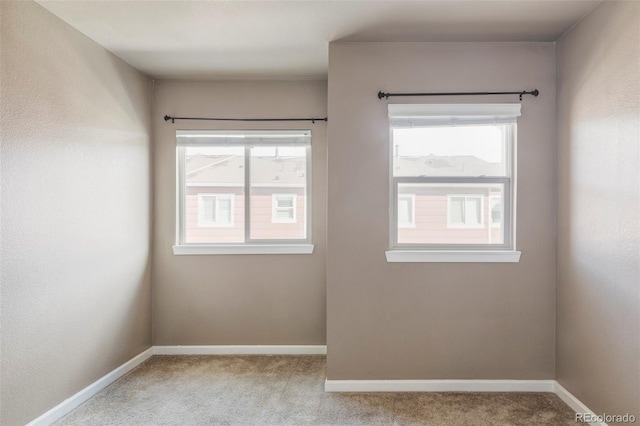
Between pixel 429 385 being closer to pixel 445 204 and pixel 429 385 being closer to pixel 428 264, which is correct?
pixel 428 264

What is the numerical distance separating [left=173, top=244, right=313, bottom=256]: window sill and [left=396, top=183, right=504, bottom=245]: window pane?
1046 millimetres

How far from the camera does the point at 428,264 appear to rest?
2.87 metres

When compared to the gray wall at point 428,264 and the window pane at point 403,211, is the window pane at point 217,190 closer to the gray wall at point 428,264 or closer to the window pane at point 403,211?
the gray wall at point 428,264

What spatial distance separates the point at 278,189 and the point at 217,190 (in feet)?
1.91

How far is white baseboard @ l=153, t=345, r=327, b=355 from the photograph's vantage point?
3607 mm

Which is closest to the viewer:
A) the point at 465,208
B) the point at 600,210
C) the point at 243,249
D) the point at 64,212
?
the point at 600,210

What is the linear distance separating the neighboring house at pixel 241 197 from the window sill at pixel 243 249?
110 mm

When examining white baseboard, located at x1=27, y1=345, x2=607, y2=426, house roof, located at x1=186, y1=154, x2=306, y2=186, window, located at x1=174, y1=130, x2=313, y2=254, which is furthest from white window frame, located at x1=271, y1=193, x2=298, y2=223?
white baseboard, located at x1=27, y1=345, x2=607, y2=426

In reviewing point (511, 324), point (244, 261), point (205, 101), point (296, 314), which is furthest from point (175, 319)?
point (511, 324)

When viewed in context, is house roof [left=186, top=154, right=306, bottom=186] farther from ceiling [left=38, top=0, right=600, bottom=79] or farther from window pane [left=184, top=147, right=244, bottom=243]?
ceiling [left=38, top=0, right=600, bottom=79]

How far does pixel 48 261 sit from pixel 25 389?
0.74 m

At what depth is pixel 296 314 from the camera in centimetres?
363

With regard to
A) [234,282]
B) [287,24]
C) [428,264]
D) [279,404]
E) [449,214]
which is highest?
[287,24]

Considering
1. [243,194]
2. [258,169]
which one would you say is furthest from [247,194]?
[258,169]
